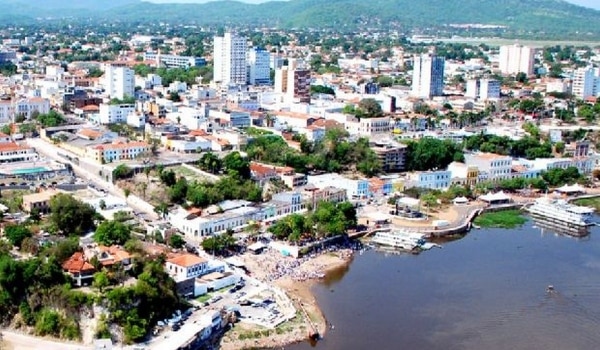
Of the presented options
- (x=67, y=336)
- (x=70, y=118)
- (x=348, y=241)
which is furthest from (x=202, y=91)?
(x=67, y=336)

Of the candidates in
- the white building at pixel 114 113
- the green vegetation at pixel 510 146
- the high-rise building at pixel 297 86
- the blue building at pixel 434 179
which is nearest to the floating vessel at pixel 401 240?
the blue building at pixel 434 179

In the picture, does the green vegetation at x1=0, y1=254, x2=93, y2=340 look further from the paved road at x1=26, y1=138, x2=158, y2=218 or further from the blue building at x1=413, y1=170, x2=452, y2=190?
the blue building at x1=413, y1=170, x2=452, y2=190

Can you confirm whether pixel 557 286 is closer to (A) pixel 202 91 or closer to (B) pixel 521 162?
(B) pixel 521 162

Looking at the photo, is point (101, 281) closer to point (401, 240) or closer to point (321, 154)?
point (401, 240)

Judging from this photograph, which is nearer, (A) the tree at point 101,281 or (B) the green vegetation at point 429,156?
(A) the tree at point 101,281

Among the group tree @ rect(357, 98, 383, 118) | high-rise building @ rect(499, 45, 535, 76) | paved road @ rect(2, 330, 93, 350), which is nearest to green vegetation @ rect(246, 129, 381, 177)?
tree @ rect(357, 98, 383, 118)

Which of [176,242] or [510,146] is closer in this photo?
[176,242]

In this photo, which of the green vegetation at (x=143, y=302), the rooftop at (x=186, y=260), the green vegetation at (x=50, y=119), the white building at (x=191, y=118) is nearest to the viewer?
the green vegetation at (x=143, y=302)

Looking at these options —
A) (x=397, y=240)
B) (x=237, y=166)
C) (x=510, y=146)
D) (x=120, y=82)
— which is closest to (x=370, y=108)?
(x=510, y=146)

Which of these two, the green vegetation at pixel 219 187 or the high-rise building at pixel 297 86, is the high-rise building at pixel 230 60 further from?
the green vegetation at pixel 219 187
